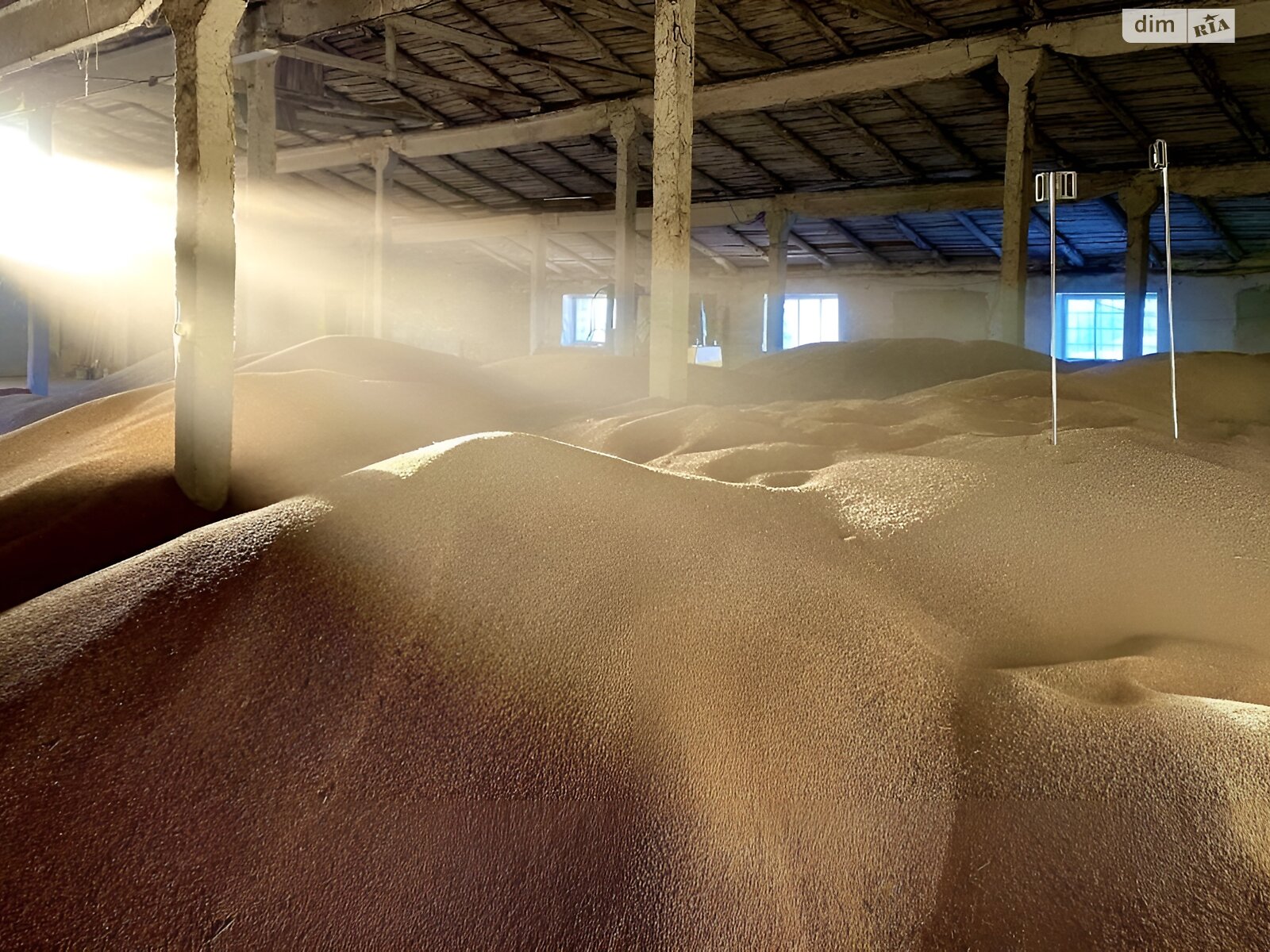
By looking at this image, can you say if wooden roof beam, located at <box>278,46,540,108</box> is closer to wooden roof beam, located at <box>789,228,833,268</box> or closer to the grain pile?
wooden roof beam, located at <box>789,228,833,268</box>

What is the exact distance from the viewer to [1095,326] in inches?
696

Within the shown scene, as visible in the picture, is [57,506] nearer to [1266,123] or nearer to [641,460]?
[641,460]

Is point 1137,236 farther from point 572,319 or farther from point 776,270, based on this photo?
point 572,319

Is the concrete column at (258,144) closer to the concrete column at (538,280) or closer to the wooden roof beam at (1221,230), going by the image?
the concrete column at (538,280)

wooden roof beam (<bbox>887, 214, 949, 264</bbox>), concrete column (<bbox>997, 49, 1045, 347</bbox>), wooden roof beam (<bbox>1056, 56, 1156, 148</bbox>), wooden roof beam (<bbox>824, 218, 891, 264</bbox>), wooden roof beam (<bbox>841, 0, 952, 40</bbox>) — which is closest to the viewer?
wooden roof beam (<bbox>841, 0, 952, 40</bbox>)

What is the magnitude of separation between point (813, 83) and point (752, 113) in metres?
1.95

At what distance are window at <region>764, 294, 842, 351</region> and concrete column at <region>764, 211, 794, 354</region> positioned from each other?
5290mm

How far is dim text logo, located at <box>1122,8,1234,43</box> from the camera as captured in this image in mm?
2859

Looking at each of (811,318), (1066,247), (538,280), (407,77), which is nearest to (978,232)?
(1066,247)

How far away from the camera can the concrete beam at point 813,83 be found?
7.89 m

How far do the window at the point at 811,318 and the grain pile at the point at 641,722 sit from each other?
17.2 metres

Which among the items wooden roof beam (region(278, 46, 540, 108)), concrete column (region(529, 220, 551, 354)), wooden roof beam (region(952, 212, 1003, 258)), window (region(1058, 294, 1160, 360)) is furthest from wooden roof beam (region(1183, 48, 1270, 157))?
concrete column (region(529, 220, 551, 354))

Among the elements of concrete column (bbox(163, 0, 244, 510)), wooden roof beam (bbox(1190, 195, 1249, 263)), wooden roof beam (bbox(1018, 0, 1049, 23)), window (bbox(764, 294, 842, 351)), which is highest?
wooden roof beam (bbox(1018, 0, 1049, 23))

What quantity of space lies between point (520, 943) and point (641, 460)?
9.48 ft
